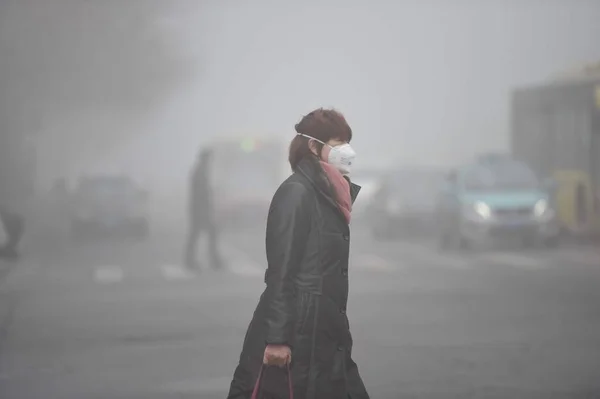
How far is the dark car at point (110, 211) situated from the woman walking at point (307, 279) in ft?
86.0

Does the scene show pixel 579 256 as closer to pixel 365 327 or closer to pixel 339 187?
Answer: pixel 365 327

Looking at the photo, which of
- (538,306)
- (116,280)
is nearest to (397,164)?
(116,280)

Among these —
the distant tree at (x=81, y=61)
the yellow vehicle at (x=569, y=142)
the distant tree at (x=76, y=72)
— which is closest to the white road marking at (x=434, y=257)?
the yellow vehicle at (x=569, y=142)

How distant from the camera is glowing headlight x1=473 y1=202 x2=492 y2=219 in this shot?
24453 mm

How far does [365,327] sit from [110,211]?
64.3 ft

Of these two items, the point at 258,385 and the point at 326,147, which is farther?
the point at 326,147

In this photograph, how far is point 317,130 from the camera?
6082 millimetres

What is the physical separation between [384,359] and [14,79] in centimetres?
3421

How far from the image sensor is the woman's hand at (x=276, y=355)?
5871mm

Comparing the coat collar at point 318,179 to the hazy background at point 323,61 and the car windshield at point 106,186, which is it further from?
the car windshield at point 106,186

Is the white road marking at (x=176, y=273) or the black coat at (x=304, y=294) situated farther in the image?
the white road marking at (x=176, y=273)

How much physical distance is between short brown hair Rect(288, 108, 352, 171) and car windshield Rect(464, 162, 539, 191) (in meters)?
19.4

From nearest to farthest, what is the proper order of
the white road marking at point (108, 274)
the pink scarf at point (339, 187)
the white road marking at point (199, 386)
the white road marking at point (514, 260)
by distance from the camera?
the pink scarf at point (339, 187)
the white road marking at point (199, 386)
the white road marking at point (108, 274)
the white road marking at point (514, 260)

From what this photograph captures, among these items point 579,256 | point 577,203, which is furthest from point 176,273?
point 577,203
